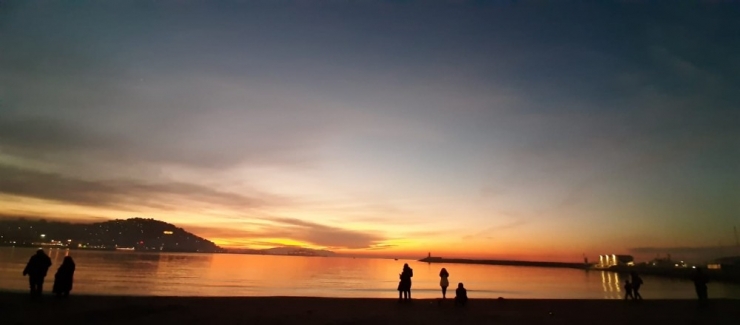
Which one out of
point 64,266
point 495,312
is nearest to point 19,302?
point 64,266

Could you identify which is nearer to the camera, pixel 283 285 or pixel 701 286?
pixel 701 286

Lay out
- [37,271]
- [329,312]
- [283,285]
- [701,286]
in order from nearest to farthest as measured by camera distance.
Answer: [329,312]
[37,271]
[701,286]
[283,285]

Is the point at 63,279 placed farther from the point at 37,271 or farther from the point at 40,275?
the point at 37,271

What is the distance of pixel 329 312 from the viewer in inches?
650

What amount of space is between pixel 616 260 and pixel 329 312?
651 feet

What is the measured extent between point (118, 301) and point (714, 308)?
28.2 m

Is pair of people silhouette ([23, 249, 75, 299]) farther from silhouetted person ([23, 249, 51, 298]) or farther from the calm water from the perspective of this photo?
the calm water

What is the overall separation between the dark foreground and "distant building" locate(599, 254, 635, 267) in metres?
185

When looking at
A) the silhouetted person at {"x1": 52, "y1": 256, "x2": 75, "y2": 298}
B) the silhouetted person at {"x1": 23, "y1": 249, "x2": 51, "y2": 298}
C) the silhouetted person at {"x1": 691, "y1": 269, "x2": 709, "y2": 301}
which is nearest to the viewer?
the silhouetted person at {"x1": 23, "y1": 249, "x2": 51, "y2": 298}

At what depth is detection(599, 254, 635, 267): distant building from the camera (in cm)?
17950

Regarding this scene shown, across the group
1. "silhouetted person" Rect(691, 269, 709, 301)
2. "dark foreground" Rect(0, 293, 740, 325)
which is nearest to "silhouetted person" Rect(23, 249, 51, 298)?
"dark foreground" Rect(0, 293, 740, 325)

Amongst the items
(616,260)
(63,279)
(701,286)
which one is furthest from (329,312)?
(616,260)

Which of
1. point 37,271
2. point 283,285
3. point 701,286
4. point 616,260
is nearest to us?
point 37,271

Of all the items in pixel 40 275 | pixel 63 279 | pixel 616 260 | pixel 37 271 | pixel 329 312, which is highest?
pixel 37 271
